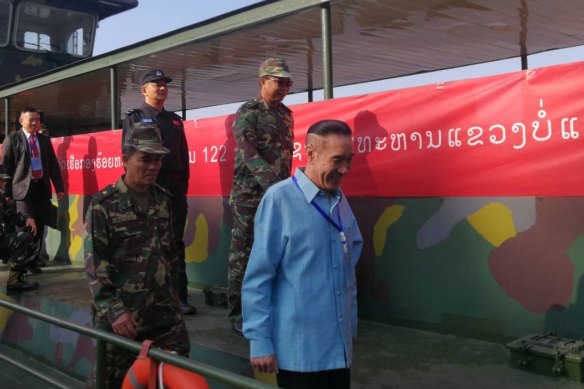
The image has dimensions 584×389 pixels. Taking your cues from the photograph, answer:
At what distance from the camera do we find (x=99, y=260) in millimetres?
2600

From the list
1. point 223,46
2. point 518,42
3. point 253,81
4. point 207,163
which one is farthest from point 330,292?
point 253,81

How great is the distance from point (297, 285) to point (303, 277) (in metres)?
0.04

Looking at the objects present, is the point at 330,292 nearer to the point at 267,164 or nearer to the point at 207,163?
the point at 267,164

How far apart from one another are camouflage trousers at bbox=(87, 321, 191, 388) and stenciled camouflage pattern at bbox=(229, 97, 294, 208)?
111cm

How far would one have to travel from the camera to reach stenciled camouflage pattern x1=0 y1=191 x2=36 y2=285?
5.36m

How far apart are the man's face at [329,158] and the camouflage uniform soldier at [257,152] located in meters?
1.47

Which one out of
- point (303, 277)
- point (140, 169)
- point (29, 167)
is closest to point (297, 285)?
point (303, 277)

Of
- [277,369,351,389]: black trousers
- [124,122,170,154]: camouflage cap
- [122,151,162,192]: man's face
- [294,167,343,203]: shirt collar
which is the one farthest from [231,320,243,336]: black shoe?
[294,167,343,203]: shirt collar

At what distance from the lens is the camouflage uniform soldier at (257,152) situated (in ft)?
11.8

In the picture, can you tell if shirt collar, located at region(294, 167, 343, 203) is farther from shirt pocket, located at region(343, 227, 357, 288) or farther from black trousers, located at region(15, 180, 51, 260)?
black trousers, located at region(15, 180, 51, 260)

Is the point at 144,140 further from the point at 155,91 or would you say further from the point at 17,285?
the point at 17,285

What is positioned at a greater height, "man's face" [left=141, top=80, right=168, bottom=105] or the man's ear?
"man's face" [left=141, top=80, right=168, bottom=105]

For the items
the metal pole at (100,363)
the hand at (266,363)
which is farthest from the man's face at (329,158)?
the metal pole at (100,363)

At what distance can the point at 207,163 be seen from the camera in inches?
215
